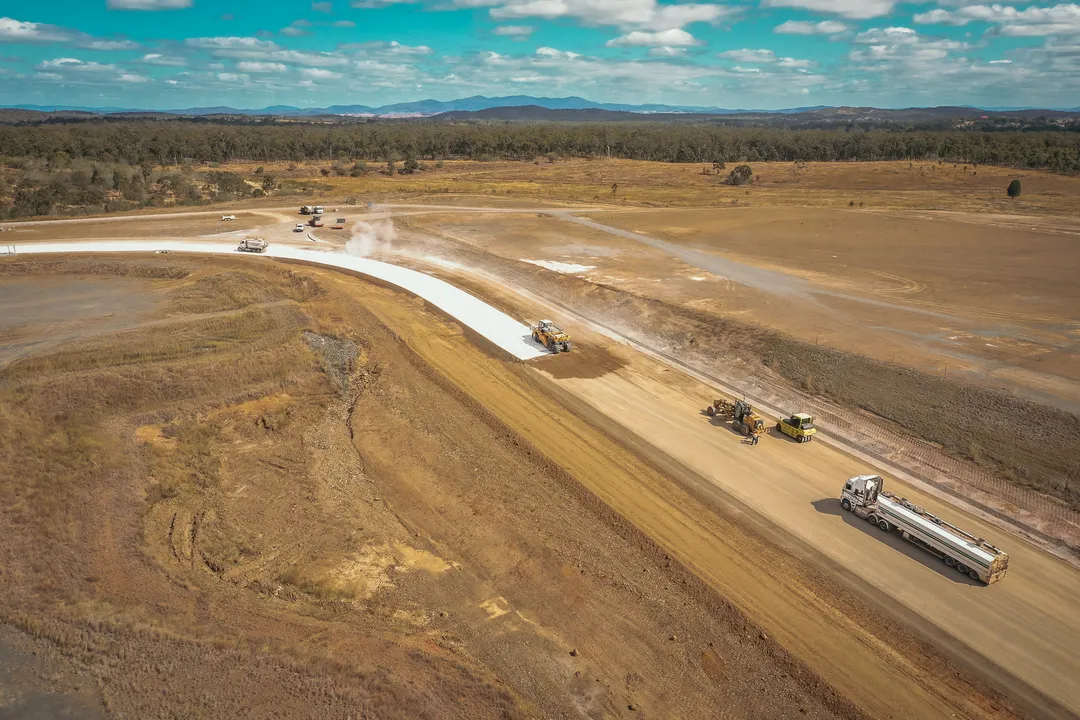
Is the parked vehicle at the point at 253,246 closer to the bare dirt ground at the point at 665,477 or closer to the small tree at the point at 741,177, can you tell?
the bare dirt ground at the point at 665,477

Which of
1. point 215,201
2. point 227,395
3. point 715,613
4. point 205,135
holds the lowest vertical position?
point 715,613

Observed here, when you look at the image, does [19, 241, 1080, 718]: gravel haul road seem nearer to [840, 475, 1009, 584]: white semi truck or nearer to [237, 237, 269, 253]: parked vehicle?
[840, 475, 1009, 584]: white semi truck

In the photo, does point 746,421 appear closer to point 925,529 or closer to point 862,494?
point 862,494

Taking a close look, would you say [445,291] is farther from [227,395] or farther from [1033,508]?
[1033,508]

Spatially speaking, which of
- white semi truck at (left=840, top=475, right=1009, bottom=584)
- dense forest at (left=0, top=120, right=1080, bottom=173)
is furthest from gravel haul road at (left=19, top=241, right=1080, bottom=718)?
dense forest at (left=0, top=120, right=1080, bottom=173)

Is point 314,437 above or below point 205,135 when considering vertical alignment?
below

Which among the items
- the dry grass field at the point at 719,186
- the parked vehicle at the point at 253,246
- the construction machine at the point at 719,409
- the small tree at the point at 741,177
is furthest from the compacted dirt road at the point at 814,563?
the small tree at the point at 741,177

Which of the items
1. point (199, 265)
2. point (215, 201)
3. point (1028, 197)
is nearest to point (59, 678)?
point (199, 265)
